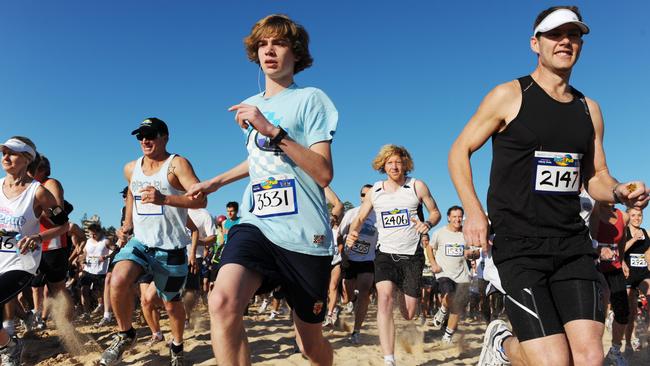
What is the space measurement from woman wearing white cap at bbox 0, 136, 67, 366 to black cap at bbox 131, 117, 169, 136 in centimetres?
108

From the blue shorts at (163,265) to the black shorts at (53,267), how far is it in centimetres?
252

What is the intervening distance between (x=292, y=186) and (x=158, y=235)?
9.18 ft

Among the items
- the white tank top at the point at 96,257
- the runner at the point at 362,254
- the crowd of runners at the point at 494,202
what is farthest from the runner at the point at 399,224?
the white tank top at the point at 96,257

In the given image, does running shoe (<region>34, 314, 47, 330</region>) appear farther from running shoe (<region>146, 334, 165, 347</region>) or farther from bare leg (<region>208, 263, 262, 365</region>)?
bare leg (<region>208, 263, 262, 365</region>)

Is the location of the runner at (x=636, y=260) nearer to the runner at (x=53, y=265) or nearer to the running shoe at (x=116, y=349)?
the running shoe at (x=116, y=349)

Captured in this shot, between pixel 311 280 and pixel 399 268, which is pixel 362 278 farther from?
pixel 311 280

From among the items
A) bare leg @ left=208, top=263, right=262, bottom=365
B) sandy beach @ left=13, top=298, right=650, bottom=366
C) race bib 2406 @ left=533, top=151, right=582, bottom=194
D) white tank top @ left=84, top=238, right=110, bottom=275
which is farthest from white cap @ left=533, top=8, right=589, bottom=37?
white tank top @ left=84, top=238, right=110, bottom=275

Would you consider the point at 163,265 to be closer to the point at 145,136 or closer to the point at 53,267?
the point at 145,136

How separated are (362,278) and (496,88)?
563cm

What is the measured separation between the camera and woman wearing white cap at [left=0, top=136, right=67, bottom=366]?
16.1 ft

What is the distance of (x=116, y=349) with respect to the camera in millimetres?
5039

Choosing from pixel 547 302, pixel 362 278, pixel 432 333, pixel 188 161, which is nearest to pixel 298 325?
pixel 547 302

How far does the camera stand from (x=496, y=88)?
2930mm

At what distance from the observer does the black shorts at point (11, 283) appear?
481cm
